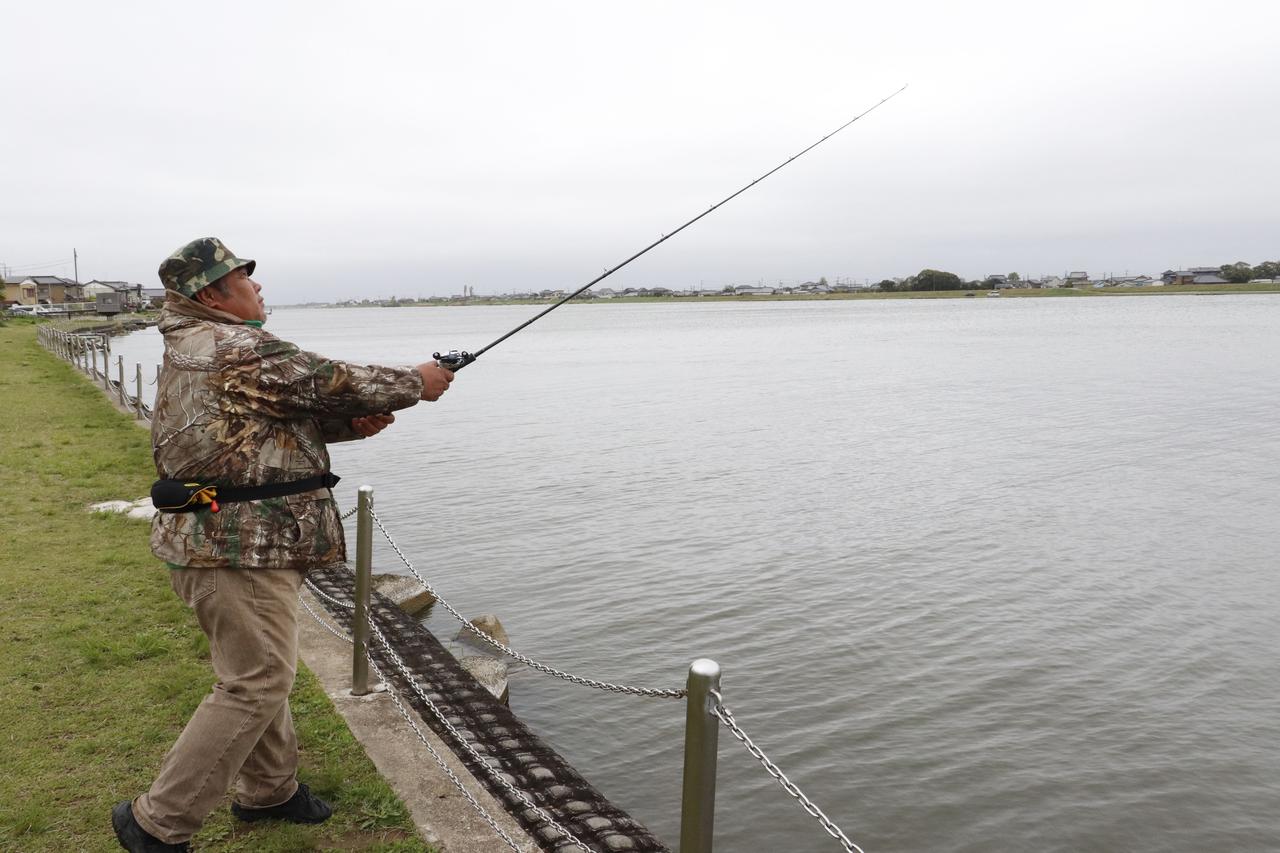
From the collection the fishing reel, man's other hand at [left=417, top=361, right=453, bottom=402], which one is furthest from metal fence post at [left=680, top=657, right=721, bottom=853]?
the fishing reel

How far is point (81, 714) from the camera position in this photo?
4992mm

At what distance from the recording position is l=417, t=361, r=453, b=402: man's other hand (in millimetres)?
3268

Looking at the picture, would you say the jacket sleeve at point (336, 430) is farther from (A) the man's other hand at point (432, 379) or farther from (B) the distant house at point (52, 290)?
(B) the distant house at point (52, 290)

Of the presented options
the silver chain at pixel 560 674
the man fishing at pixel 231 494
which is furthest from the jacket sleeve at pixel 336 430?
the silver chain at pixel 560 674

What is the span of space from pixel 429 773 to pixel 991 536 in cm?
997

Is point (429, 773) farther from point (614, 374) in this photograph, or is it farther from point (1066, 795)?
point (614, 374)

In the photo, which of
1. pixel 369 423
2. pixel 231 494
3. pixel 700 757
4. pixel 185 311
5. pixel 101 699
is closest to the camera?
pixel 700 757

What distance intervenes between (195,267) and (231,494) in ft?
2.69

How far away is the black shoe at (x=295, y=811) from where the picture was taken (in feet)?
12.9

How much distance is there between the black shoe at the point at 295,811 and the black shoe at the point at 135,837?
0.59 metres

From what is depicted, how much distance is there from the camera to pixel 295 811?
396cm

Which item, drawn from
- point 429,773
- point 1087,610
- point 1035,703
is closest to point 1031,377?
point 1087,610

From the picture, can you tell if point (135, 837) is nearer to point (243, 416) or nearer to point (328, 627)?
point (243, 416)

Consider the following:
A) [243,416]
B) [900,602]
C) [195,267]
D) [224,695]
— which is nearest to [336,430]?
[243,416]
